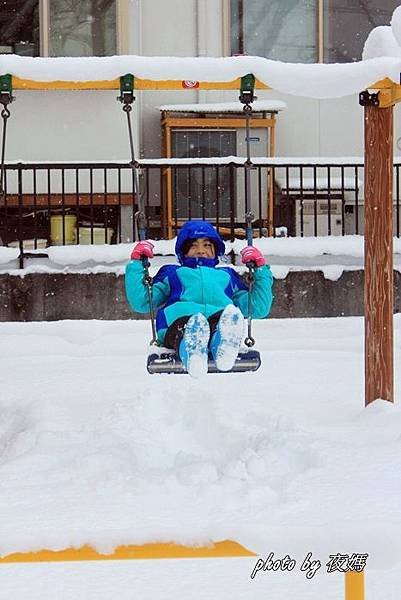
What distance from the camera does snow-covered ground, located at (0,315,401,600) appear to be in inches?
117

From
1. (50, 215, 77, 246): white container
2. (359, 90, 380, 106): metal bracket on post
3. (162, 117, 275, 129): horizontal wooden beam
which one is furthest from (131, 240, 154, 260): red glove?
(162, 117, 275, 129): horizontal wooden beam

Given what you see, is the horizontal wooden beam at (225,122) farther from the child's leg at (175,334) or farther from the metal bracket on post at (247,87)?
the child's leg at (175,334)

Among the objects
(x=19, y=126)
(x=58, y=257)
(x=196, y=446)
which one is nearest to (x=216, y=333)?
(x=196, y=446)

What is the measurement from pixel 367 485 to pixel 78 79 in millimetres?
2495

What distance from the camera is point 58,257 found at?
26.1ft

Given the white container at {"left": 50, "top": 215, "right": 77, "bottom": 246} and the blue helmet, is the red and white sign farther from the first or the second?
the white container at {"left": 50, "top": 215, "right": 77, "bottom": 246}

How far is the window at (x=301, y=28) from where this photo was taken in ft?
35.2

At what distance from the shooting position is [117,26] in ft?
33.4

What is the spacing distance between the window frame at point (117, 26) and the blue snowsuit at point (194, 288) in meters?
5.83

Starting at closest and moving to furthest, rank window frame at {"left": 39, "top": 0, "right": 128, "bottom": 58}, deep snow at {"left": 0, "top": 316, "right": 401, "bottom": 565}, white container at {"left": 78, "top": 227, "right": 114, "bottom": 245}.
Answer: deep snow at {"left": 0, "top": 316, "right": 401, "bottom": 565} → white container at {"left": 78, "top": 227, "right": 114, "bottom": 245} → window frame at {"left": 39, "top": 0, "right": 128, "bottom": 58}

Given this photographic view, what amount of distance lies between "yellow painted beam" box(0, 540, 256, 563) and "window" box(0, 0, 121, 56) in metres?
8.33

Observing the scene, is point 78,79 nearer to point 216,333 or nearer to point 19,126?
point 216,333

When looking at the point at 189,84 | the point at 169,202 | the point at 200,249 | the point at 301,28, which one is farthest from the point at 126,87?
the point at 301,28

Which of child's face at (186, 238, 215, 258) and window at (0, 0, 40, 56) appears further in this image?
window at (0, 0, 40, 56)
